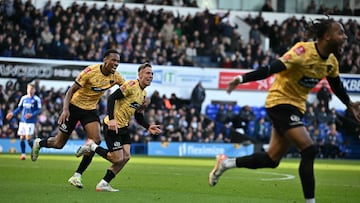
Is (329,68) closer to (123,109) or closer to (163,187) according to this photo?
(123,109)

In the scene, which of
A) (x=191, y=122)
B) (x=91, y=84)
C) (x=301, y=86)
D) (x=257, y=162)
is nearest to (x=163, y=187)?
(x=91, y=84)

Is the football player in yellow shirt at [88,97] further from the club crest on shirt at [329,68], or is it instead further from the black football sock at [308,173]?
the black football sock at [308,173]

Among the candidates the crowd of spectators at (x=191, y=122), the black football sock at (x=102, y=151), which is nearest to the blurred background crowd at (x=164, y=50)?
the crowd of spectators at (x=191, y=122)

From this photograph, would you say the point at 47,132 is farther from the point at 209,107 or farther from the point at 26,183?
the point at 26,183

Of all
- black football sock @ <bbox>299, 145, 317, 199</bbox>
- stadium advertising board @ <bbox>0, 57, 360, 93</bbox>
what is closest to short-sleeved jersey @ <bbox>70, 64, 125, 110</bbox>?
black football sock @ <bbox>299, 145, 317, 199</bbox>

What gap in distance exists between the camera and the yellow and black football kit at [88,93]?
51.1 ft

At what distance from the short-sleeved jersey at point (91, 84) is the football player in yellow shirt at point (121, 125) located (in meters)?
0.59

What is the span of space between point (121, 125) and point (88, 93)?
1215 millimetres

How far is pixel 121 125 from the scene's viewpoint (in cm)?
1518

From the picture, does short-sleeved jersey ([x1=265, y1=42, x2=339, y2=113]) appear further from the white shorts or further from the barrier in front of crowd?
the barrier in front of crowd

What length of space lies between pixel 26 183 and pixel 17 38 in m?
22.0

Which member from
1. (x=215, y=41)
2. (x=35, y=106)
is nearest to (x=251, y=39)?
(x=215, y=41)

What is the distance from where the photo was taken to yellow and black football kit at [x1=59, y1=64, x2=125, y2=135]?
1559cm

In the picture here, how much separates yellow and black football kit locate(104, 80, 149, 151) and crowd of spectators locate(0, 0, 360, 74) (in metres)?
22.2
